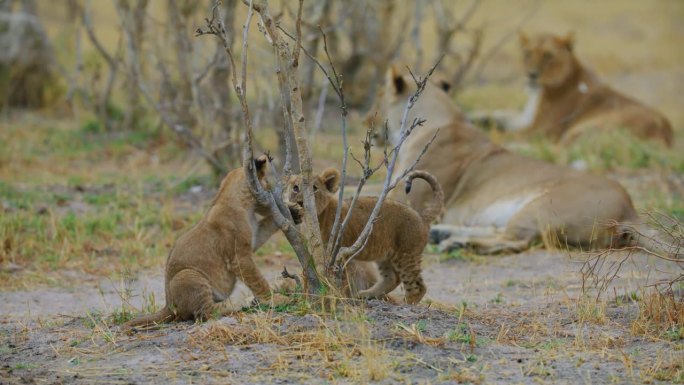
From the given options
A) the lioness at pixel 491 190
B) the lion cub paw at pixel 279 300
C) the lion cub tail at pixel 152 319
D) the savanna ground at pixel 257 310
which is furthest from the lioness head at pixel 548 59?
the lion cub tail at pixel 152 319

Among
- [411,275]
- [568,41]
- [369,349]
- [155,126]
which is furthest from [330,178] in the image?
[568,41]

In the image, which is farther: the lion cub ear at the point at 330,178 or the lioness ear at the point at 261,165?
the lion cub ear at the point at 330,178

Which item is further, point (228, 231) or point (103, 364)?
point (228, 231)

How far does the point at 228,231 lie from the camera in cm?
515

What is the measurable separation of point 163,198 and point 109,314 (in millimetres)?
3045

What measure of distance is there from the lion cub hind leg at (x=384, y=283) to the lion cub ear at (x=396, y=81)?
2758 millimetres

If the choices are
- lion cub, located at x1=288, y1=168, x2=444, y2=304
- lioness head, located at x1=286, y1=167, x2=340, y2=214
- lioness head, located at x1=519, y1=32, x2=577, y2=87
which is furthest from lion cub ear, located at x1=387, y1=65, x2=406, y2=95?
lioness head, located at x1=519, y1=32, x2=577, y2=87

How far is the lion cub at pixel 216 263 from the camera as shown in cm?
489

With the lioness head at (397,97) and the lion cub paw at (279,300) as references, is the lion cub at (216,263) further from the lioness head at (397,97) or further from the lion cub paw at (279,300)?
the lioness head at (397,97)

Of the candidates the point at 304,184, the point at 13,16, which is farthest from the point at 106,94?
the point at 304,184

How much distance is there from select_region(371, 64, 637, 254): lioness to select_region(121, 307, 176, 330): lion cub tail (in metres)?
2.80

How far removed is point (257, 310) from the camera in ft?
15.4

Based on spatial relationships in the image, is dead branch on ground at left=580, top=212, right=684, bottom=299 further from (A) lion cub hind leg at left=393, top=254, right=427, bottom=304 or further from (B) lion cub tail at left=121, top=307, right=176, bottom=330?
(B) lion cub tail at left=121, top=307, right=176, bottom=330

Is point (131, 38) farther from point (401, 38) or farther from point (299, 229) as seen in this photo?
point (299, 229)
